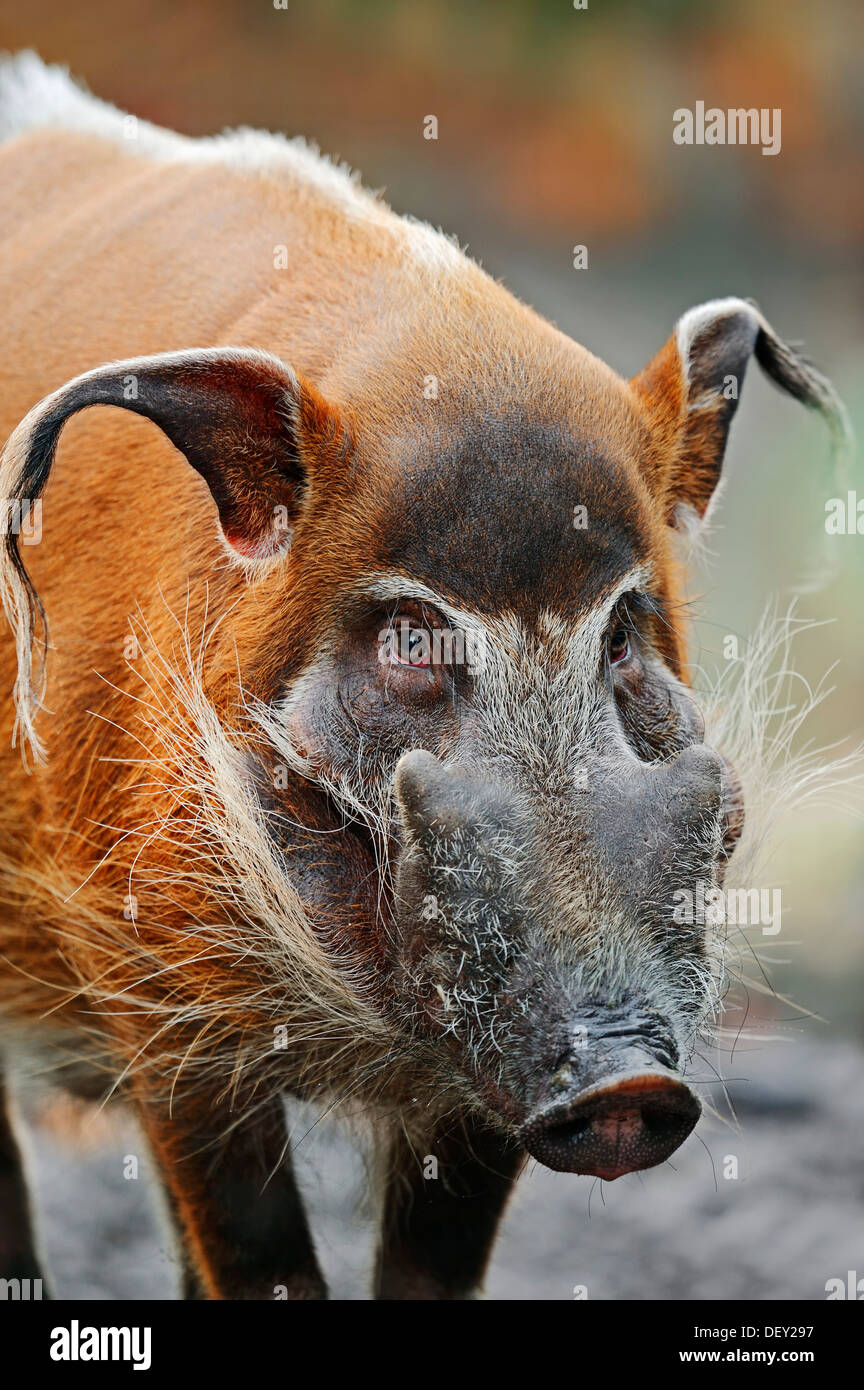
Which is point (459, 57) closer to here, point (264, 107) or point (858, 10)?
point (264, 107)

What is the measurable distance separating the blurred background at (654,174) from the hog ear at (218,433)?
3.11 metres

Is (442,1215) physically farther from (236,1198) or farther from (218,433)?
(218,433)

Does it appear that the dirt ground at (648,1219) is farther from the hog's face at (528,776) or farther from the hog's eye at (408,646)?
the hog's eye at (408,646)

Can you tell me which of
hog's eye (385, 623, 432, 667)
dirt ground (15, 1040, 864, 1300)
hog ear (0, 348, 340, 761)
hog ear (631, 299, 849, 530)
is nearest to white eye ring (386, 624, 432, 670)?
hog's eye (385, 623, 432, 667)

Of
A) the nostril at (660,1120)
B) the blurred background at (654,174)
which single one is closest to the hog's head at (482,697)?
the nostril at (660,1120)

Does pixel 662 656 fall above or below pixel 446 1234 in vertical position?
above

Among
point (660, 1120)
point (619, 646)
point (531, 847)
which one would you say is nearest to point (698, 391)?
point (619, 646)

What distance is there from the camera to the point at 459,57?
6727 millimetres

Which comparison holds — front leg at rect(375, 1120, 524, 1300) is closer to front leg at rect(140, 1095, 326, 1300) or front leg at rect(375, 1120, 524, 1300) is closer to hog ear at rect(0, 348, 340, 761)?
front leg at rect(140, 1095, 326, 1300)

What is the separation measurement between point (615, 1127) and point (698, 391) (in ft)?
4.42

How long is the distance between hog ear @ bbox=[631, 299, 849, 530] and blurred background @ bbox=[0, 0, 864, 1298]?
2.49 metres

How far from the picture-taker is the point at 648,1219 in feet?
14.4
